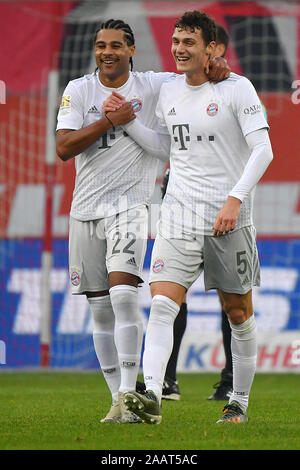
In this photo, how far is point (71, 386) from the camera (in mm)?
9133

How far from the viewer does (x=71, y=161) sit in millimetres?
12492

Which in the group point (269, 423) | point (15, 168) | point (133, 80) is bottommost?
point (269, 423)

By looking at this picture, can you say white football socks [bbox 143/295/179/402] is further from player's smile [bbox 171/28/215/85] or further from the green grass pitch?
player's smile [bbox 171/28/215/85]

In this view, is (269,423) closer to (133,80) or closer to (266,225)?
(133,80)

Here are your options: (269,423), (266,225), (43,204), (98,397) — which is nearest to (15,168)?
(43,204)

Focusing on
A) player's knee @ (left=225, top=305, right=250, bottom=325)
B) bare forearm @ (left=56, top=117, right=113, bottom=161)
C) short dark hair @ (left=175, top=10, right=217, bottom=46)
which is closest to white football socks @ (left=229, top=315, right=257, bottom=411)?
player's knee @ (left=225, top=305, right=250, bottom=325)

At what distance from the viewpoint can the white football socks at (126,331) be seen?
5.60m

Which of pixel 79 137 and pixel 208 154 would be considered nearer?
pixel 208 154

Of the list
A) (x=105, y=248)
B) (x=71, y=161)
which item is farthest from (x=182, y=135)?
(x=71, y=161)

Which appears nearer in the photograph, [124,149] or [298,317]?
[124,149]

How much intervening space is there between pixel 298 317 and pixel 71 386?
3.75 meters

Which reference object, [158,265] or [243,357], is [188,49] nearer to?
[158,265]

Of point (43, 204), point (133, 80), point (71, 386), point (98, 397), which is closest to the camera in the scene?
point (133, 80)

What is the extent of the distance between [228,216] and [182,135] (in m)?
0.59
